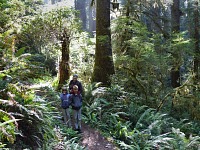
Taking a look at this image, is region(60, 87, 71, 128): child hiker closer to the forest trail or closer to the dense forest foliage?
the dense forest foliage

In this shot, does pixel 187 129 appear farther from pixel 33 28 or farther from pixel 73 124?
pixel 33 28

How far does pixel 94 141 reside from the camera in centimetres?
797

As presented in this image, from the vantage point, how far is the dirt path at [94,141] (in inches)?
303

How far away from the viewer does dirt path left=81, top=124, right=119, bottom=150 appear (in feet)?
25.2

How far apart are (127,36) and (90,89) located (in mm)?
3253

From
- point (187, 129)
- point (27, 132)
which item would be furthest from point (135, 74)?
point (27, 132)

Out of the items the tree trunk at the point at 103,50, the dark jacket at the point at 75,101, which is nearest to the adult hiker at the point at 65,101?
the dark jacket at the point at 75,101

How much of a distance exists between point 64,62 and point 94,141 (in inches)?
172

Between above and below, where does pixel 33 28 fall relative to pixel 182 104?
above

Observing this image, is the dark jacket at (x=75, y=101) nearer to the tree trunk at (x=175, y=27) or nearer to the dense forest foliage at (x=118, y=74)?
the dense forest foliage at (x=118, y=74)

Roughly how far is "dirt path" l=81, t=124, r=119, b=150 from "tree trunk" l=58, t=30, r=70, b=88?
3366 millimetres

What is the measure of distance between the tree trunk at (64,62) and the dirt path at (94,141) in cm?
337

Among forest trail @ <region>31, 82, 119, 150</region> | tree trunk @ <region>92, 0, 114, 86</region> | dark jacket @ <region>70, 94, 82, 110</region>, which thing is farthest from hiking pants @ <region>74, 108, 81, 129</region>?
tree trunk @ <region>92, 0, 114, 86</region>

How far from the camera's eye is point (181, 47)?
11.1 metres
